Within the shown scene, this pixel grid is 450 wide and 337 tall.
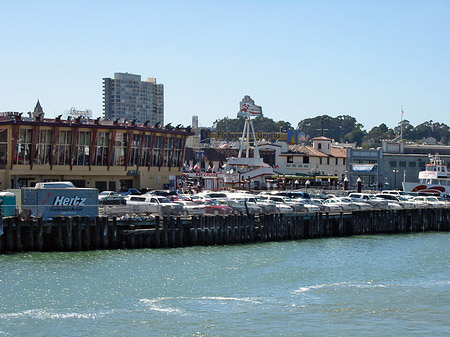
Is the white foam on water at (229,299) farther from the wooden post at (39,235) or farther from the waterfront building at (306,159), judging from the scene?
the waterfront building at (306,159)

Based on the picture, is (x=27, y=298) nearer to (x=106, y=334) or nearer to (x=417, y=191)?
(x=106, y=334)

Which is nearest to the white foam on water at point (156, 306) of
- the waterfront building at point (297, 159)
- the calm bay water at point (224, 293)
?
the calm bay water at point (224, 293)

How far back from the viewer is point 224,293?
37469 mm

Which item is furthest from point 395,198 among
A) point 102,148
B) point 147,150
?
point 102,148

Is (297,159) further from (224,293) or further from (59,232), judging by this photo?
(224,293)

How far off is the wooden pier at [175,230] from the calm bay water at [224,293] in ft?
4.24

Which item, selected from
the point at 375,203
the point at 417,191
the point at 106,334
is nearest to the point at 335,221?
the point at 375,203

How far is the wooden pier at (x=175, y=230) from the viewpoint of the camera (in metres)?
48.0

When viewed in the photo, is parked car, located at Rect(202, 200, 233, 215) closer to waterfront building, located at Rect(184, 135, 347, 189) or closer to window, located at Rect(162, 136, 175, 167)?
window, located at Rect(162, 136, 175, 167)

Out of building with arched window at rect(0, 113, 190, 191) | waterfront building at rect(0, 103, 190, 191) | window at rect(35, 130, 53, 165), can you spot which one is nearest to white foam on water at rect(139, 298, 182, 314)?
waterfront building at rect(0, 103, 190, 191)

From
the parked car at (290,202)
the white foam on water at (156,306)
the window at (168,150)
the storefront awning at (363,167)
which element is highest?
the window at (168,150)

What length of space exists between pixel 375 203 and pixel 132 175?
24905mm

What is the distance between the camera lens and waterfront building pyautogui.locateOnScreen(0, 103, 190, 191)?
70.8 meters

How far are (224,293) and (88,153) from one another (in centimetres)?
4145
